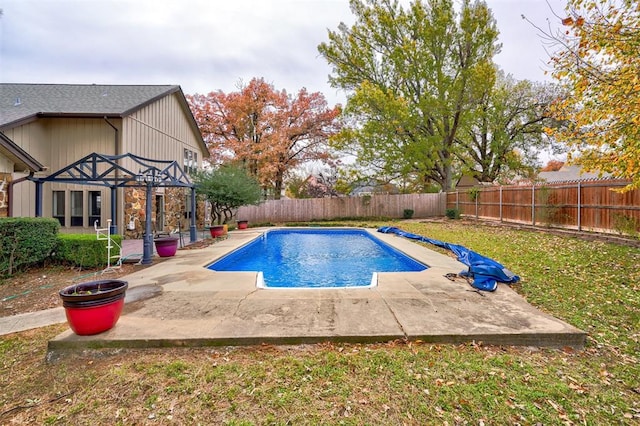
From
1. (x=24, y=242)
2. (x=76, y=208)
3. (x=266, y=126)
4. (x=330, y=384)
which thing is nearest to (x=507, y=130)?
(x=266, y=126)

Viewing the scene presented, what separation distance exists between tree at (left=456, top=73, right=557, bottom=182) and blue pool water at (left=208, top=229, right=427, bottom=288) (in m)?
12.0

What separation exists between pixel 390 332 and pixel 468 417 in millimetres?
1144

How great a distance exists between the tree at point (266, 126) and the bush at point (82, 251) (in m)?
12.6

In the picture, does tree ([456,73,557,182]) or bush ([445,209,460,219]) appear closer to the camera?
bush ([445,209,460,219])

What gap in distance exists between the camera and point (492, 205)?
14242 millimetres

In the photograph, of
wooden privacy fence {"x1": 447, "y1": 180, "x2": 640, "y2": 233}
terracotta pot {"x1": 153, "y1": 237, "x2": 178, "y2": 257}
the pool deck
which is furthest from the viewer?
wooden privacy fence {"x1": 447, "y1": 180, "x2": 640, "y2": 233}

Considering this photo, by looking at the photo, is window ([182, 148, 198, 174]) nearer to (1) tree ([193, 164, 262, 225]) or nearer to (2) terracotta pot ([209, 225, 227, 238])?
(1) tree ([193, 164, 262, 225])

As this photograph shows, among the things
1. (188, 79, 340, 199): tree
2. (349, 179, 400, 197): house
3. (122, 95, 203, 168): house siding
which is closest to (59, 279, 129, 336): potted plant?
(122, 95, 203, 168): house siding

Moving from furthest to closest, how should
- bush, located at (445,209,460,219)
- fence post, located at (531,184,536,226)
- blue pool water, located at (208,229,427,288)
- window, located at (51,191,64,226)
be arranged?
bush, located at (445,209,460,219), fence post, located at (531,184,536,226), window, located at (51,191,64,226), blue pool water, located at (208,229,427,288)

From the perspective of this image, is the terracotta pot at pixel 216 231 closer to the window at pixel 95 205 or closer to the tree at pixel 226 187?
the tree at pixel 226 187

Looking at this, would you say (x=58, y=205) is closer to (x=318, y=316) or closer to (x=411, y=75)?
(x=318, y=316)

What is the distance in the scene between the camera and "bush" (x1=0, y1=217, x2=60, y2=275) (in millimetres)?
5496

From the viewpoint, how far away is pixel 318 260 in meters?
8.95

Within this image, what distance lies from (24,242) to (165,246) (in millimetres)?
2535
